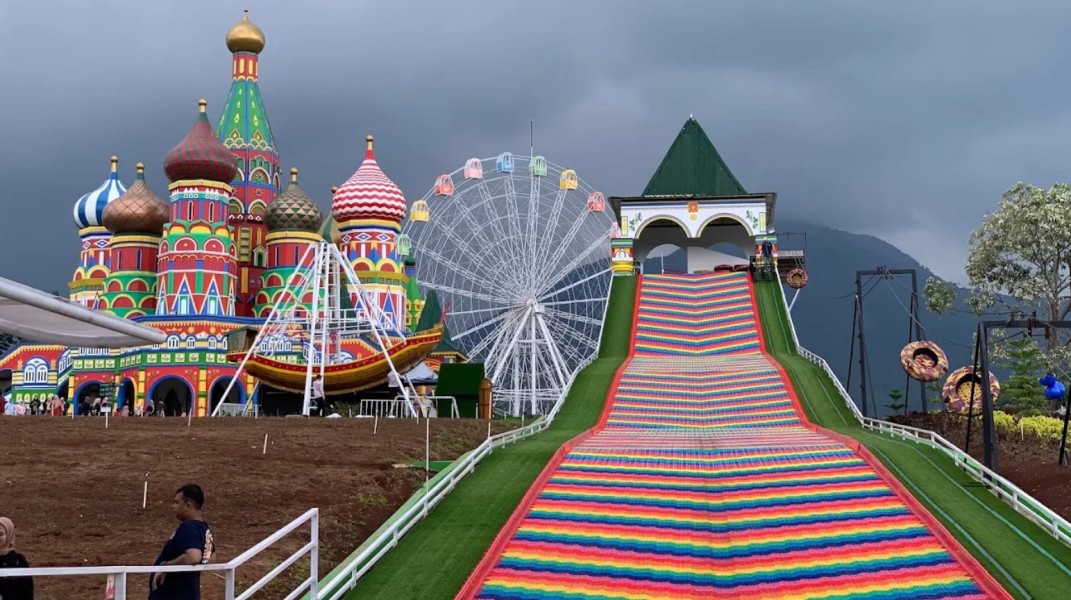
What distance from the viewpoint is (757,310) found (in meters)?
52.1

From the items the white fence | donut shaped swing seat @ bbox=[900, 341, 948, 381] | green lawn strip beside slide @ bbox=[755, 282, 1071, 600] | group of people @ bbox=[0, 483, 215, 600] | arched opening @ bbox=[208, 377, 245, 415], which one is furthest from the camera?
arched opening @ bbox=[208, 377, 245, 415]

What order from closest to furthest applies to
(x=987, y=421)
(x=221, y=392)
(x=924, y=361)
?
(x=987, y=421) < (x=924, y=361) < (x=221, y=392)

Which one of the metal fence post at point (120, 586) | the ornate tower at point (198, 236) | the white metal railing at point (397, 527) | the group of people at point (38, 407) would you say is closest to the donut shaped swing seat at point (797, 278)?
the ornate tower at point (198, 236)

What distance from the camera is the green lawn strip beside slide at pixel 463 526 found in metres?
16.6

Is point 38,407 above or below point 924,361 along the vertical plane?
below

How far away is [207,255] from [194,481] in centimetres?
4612

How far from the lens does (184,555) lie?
9297mm

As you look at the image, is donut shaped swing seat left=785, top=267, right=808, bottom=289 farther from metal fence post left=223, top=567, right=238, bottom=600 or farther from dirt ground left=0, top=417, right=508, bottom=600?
metal fence post left=223, top=567, right=238, bottom=600

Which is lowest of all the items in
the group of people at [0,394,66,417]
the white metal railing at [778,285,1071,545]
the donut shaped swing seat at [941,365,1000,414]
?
the group of people at [0,394,66,417]

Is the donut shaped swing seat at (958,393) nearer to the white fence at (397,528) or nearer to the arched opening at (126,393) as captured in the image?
the white fence at (397,528)

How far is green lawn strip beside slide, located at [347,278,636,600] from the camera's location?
16.6 m

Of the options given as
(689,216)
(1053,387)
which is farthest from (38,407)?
(1053,387)

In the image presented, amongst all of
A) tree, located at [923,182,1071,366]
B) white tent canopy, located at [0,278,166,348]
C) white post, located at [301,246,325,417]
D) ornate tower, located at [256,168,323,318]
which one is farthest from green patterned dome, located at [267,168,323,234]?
white tent canopy, located at [0,278,166,348]

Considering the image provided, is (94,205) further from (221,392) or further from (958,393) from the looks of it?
(958,393)
